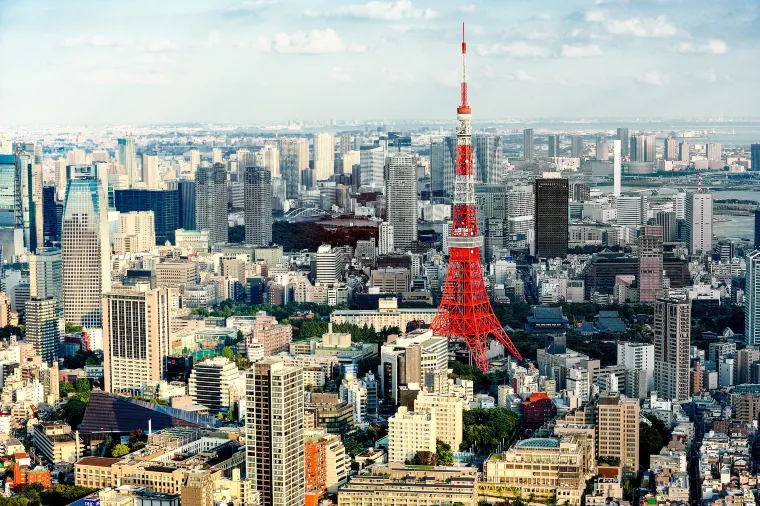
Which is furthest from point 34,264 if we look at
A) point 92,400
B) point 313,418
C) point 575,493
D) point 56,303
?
point 575,493

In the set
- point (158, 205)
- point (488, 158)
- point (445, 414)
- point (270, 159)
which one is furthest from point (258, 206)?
point (445, 414)

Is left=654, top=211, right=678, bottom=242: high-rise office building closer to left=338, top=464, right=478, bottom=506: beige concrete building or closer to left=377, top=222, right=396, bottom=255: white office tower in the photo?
left=377, top=222, right=396, bottom=255: white office tower

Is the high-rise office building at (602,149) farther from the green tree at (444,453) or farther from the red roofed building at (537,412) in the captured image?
the green tree at (444,453)

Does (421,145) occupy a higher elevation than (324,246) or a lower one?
higher

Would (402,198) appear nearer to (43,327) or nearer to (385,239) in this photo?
(385,239)

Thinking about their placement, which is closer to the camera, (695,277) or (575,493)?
(575,493)

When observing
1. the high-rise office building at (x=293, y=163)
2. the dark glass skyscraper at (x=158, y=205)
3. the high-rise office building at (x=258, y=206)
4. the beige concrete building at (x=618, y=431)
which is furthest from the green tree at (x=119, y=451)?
the high-rise office building at (x=293, y=163)

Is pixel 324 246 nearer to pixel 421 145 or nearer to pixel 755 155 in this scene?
pixel 421 145
